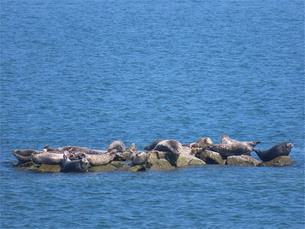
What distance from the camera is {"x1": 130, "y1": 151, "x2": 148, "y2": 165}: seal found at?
89.7ft

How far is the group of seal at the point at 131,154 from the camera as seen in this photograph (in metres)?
27.4

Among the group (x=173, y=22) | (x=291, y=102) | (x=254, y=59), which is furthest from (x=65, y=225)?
(x=173, y=22)

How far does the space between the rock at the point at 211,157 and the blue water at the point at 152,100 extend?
28.1 inches

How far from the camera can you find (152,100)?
5331 cm

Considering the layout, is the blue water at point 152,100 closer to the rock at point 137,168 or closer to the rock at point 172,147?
the rock at point 137,168

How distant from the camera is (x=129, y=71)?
6725 cm

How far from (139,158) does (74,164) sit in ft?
8.81

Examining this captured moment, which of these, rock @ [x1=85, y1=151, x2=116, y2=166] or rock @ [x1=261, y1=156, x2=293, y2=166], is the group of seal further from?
rock @ [x1=261, y1=156, x2=293, y2=166]

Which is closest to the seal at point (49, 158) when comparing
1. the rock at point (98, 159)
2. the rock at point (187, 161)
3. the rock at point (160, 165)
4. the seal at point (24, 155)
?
the seal at point (24, 155)

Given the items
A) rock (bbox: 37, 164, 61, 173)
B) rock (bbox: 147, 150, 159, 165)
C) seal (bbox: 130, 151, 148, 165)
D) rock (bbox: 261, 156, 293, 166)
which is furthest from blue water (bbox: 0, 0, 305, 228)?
rock (bbox: 147, 150, 159, 165)

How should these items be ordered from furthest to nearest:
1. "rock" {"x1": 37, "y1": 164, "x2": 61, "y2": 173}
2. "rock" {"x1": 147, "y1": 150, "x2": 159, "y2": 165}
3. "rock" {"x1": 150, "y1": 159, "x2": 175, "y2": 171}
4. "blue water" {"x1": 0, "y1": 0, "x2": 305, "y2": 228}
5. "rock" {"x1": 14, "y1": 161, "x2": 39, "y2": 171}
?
"rock" {"x1": 14, "y1": 161, "x2": 39, "y2": 171}, "rock" {"x1": 147, "y1": 150, "x2": 159, "y2": 165}, "rock" {"x1": 150, "y1": 159, "x2": 175, "y2": 171}, "rock" {"x1": 37, "y1": 164, "x2": 61, "y2": 173}, "blue water" {"x1": 0, "y1": 0, "x2": 305, "y2": 228}

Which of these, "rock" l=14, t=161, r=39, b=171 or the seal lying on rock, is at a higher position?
the seal lying on rock

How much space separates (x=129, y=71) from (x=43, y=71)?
8979mm

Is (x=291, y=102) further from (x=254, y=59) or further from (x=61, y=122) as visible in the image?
(x=254, y=59)
